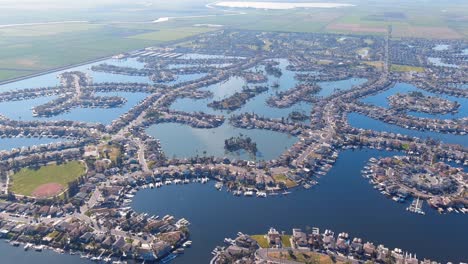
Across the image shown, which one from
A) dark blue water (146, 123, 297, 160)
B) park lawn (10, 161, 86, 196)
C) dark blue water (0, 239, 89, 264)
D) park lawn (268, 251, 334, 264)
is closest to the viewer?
park lawn (268, 251, 334, 264)

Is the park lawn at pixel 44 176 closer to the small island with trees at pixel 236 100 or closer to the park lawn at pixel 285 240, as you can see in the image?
the park lawn at pixel 285 240

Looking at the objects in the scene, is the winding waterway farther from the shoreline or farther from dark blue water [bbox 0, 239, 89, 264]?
the shoreline

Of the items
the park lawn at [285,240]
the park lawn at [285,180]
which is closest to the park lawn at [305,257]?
the park lawn at [285,240]

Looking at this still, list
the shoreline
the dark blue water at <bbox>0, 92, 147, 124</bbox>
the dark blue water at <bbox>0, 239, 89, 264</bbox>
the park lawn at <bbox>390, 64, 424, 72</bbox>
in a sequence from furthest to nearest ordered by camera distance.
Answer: the park lawn at <bbox>390, 64, 424, 72</bbox>, the shoreline, the dark blue water at <bbox>0, 92, 147, 124</bbox>, the dark blue water at <bbox>0, 239, 89, 264</bbox>

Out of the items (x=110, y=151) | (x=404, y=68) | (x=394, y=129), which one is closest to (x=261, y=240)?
(x=110, y=151)

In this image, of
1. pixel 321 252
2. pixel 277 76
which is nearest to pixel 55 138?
pixel 321 252

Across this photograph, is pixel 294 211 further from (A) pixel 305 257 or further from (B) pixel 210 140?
(B) pixel 210 140

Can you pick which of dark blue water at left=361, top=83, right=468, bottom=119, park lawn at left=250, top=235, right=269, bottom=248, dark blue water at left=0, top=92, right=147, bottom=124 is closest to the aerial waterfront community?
park lawn at left=250, top=235, right=269, bottom=248
